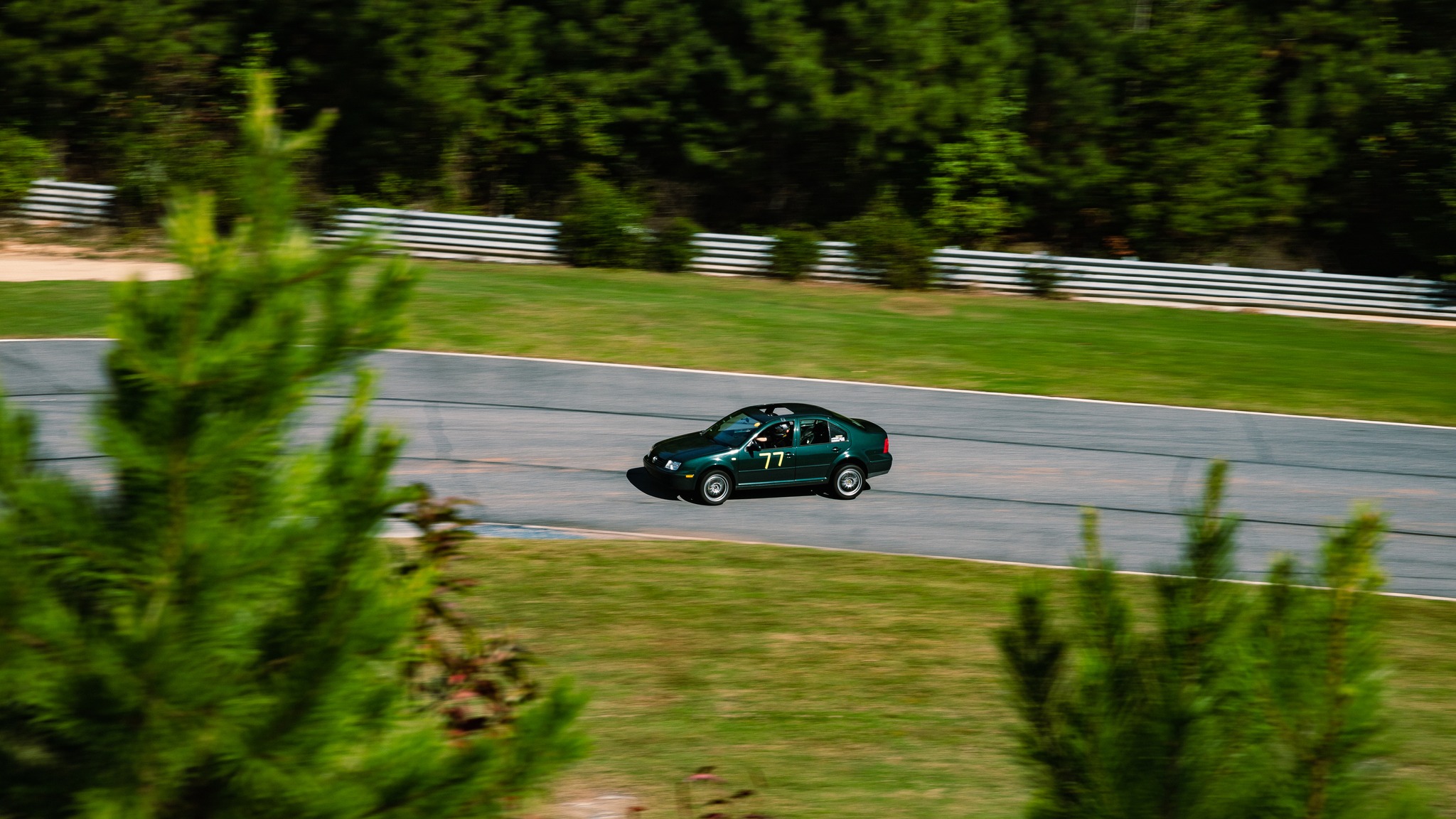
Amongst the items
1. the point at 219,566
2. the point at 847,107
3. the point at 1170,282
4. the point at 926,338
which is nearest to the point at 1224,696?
the point at 219,566

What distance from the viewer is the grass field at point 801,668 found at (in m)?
9.34

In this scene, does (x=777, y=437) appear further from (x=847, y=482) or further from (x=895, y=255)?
A: (x=895, y=255)

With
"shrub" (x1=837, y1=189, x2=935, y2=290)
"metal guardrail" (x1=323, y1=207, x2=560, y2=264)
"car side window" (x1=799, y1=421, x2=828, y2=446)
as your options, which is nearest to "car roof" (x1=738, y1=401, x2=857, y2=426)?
"car side window" (x1=799, y1=421, x2=828, y2=446)

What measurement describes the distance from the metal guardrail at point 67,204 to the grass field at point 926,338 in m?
5.81

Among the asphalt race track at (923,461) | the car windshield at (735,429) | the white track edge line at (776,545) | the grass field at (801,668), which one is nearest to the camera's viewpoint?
the grass field at (801,668)

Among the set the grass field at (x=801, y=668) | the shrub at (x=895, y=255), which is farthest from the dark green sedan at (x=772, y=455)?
the shrub at (x=895, y=255)

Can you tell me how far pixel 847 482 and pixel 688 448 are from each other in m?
2.41

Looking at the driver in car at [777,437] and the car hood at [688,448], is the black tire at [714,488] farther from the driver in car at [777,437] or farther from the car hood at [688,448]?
the driver in car at [777,437]

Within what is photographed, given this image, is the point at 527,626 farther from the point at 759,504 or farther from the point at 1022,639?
the point at 1022,639

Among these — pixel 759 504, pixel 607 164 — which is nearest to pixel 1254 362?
pixel 759 504

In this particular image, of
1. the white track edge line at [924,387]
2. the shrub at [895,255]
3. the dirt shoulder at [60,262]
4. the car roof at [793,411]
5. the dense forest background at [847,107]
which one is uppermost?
the dense forest background at [847,107]

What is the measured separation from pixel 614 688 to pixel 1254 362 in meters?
18.1

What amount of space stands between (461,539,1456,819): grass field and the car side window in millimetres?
2222

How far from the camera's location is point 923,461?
19172mm
